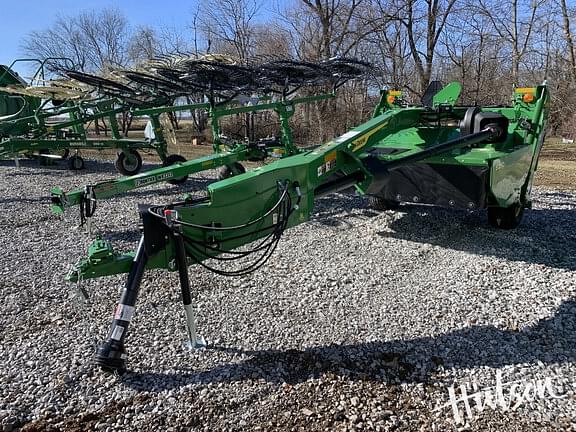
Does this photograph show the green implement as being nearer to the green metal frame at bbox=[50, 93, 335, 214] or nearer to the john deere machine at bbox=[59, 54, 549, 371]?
the john deere machine at bbox=[59, 54, 549, 371]

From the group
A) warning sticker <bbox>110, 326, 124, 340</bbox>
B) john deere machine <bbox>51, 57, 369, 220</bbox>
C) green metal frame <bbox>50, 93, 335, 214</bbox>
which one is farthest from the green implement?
john deere machine <bbox>51, 57, 369, 220</bbox>

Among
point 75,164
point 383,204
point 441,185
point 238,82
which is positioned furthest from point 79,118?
point 441,185

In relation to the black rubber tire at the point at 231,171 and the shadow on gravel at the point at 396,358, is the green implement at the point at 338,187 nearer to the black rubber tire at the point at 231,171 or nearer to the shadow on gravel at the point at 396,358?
the shadow on gravel at the point at 396,358

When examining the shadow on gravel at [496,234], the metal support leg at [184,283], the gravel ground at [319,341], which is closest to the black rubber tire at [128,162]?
the gravel ground at [319,341]

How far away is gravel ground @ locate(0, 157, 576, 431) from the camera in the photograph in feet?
9.15

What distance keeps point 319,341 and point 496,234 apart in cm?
359

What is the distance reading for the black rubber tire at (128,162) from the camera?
34.0 ft

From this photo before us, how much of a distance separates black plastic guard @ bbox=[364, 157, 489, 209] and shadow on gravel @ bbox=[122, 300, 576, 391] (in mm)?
1780

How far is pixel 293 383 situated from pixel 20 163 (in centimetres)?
1252

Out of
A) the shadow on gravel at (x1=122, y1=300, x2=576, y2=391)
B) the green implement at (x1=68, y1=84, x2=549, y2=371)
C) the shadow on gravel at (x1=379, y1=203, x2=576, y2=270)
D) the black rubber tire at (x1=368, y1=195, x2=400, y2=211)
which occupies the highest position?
the green implement at (x1=68, y1=84, x2=549, y2=371)

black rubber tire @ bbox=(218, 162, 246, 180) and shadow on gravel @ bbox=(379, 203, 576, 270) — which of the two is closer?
shadow on gravel @ bbox=(379, 203, 576, 270)

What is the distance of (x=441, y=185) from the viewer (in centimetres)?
533

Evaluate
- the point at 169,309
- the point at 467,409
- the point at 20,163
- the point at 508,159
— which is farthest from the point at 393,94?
the point at 20,163

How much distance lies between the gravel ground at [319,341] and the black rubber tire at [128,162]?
15.2ft
